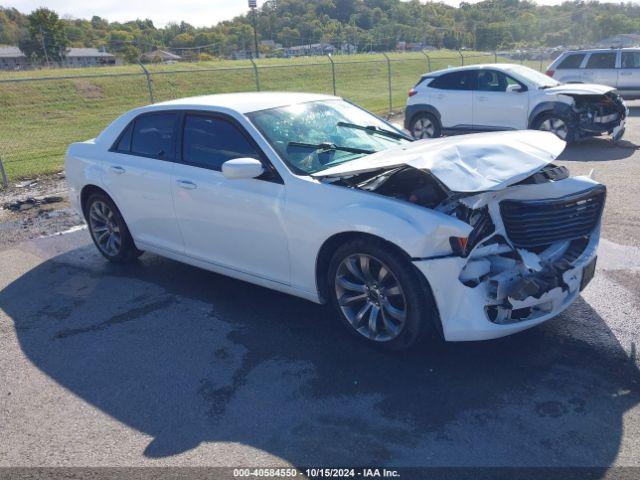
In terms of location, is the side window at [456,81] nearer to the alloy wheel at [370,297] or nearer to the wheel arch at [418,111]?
the wheel arch at [418,111]

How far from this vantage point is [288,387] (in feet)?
11.9

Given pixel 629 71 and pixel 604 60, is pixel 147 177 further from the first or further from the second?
pixel 629 71

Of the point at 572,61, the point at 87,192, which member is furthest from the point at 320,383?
the point at 572,61

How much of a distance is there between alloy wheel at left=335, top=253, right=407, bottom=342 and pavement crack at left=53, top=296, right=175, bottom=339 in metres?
1.79

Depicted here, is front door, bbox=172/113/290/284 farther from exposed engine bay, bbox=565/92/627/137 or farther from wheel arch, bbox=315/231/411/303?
exposed engine bay, bbox=565/92/627/137

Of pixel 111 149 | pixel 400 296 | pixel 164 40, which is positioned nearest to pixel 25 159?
pixel 111 149

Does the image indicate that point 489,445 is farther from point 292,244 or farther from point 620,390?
point 292,244

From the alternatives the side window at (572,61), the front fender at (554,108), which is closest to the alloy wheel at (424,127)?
the front fender at (554,108)

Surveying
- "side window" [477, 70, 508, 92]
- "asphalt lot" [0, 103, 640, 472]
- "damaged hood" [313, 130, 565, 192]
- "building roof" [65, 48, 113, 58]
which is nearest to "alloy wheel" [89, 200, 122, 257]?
"asphalt lot" [0, 103, 640, 472]

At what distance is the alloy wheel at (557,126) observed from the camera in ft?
36.4

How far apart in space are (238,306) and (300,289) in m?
0.80

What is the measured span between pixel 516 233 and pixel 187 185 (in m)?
2.65

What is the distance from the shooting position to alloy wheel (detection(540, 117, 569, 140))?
1109 cm

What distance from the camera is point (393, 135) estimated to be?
17.4 ft
